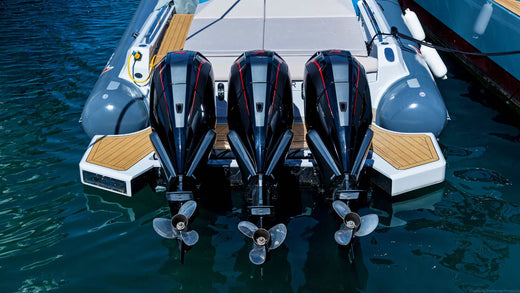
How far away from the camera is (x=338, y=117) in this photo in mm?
3592

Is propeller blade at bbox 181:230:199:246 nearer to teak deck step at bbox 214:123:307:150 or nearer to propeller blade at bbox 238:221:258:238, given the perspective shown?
propeller blade at bbox 238:221:258:238

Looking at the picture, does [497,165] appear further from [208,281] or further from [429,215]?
[208,281]

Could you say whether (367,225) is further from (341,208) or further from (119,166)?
A: (119,166)

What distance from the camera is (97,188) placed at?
447cm

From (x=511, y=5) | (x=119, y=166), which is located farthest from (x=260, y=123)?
(x=511, y=5)

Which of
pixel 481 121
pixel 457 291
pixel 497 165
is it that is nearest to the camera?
pixel 457 291

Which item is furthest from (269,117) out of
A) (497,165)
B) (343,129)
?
(497,165)

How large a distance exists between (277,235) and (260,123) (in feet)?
2.67

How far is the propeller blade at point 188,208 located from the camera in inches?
124

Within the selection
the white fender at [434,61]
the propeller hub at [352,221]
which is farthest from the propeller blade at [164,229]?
the white fender at [434,61]

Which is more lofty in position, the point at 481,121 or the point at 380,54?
the point at 380,54

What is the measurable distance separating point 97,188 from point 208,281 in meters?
1.55

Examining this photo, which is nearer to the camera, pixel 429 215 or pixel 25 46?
pixel 429 215

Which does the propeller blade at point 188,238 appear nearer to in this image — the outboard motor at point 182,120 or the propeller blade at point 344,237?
the outboard motor at point 182,120
